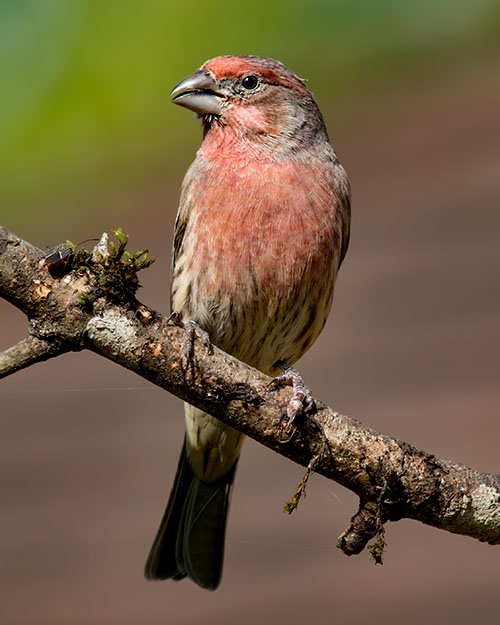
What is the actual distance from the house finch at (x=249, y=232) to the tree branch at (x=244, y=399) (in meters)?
1.04

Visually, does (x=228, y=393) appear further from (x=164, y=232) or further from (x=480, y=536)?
(x=164, y=232)

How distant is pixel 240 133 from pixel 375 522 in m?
1.94

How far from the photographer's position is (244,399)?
278 centimetres

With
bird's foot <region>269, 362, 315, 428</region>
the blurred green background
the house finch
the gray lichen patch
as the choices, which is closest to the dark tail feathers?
the house finch

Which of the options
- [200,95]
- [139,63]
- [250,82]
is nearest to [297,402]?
[200,95]

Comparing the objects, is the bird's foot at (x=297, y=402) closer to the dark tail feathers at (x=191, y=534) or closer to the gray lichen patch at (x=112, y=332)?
the gray lichen patch at (x=112, y=332)

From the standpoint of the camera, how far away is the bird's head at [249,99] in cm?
407

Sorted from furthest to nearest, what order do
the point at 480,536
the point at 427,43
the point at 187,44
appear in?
the point at 427,43
the point at 187,44
the point at 480,536

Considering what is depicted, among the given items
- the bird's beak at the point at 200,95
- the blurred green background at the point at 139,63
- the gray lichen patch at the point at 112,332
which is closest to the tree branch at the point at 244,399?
the gray lichen patch at the point at 112,332

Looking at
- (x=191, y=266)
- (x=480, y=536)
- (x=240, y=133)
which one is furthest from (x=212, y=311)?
(x=480, y=536)

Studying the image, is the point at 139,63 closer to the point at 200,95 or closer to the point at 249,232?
the point at 200,95

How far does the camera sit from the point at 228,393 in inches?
109

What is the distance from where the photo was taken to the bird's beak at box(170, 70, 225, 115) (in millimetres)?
4018

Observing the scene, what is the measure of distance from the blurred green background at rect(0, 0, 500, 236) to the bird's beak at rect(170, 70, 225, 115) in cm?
145
